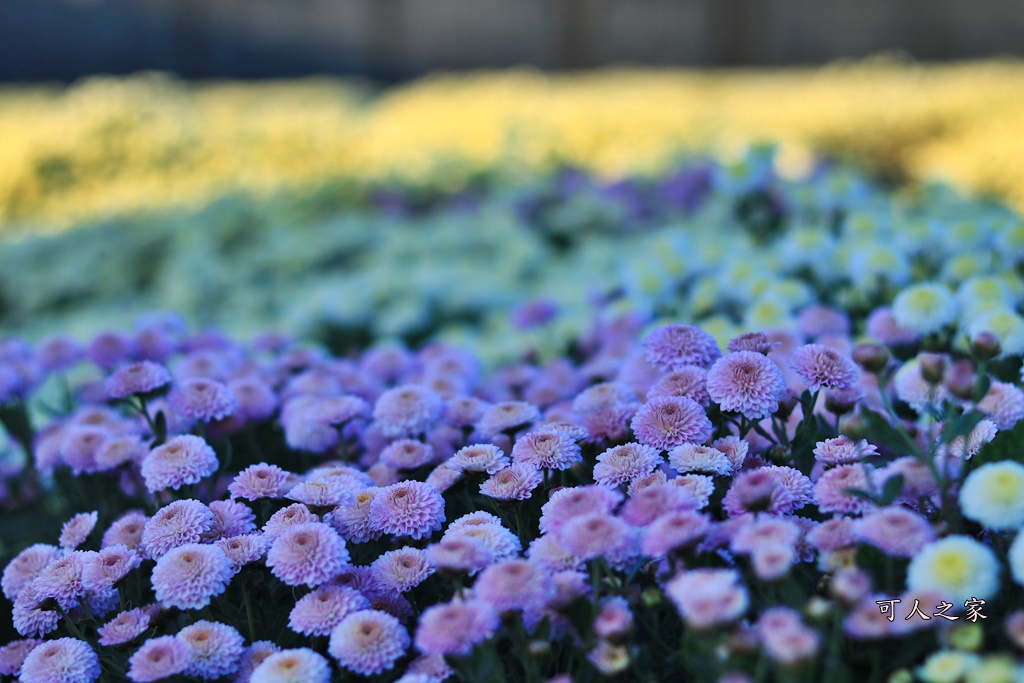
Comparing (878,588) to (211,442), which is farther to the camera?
(211,442)

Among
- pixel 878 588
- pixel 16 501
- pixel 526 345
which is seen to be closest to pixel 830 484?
pixel 878 588

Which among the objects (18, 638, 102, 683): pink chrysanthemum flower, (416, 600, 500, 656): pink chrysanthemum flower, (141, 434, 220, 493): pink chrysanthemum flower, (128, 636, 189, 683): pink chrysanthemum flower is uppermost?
(416, 600, 500, 656): pink chrysanthemum flower

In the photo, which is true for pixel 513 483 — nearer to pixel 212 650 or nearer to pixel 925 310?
pixel 212 650

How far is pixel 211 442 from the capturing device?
6.02 ft

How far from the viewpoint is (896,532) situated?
99 centimetres

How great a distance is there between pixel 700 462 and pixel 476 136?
20.7ft

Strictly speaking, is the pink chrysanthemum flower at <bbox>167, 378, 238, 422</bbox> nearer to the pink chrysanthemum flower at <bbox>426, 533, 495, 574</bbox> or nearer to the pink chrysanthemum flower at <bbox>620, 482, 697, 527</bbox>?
the pink chrysanthemum flower at <bbox>426, 533, 495, 574</bbox>

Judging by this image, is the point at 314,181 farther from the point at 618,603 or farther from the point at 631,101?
the point at 618,603

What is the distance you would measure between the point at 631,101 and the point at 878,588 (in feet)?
25.2

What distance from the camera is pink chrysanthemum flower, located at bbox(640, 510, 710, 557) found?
39.8 inches

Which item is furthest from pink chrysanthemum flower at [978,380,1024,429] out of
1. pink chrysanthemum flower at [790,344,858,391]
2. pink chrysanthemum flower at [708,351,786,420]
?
pink chrysanthemum flower at [708,351,786,420]

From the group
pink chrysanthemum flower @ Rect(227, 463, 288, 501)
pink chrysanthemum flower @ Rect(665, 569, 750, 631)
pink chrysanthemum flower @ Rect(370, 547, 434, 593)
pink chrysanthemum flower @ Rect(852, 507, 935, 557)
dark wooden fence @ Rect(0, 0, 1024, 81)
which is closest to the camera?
pink chrysanthemum flower @ Rect(665, 569, 750, 631)

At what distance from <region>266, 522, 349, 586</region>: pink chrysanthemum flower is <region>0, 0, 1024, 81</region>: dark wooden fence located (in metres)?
12.7

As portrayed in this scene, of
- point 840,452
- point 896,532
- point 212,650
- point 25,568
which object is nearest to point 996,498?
point 896,532
